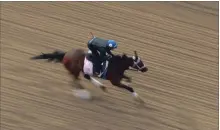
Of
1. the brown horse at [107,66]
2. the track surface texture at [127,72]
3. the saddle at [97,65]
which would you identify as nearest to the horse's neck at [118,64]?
the brown horse at [107,66]

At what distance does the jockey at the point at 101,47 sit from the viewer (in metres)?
6.91

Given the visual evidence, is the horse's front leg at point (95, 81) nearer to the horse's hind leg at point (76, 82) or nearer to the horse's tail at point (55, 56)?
the horse's hind leg at point (76, 82)

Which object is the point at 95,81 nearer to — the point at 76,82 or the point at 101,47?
the point at 76,82

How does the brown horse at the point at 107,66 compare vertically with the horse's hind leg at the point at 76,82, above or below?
above

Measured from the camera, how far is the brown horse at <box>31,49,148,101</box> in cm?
709

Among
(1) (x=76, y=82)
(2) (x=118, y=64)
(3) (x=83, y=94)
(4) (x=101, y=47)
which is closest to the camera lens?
(4) (x=101, y=47)

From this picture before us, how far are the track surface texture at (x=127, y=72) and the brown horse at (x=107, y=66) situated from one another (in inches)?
18.0

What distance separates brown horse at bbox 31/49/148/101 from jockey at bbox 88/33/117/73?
0.10 m

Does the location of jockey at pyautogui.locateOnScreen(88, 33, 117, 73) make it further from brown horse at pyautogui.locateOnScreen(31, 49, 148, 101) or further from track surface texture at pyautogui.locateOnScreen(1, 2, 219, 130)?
track surface texture at pyautogui.locateOnScreen(1, 2, 219, 130)

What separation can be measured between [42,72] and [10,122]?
1.09 m

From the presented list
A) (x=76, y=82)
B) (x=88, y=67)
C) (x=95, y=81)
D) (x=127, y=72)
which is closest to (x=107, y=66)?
(x=88, y=67)

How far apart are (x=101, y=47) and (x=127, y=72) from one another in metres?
1.36

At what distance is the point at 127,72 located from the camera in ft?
26.9

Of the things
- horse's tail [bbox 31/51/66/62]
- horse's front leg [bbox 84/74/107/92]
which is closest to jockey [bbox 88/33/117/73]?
horse's front leg [bbox 84/74/107/92]
